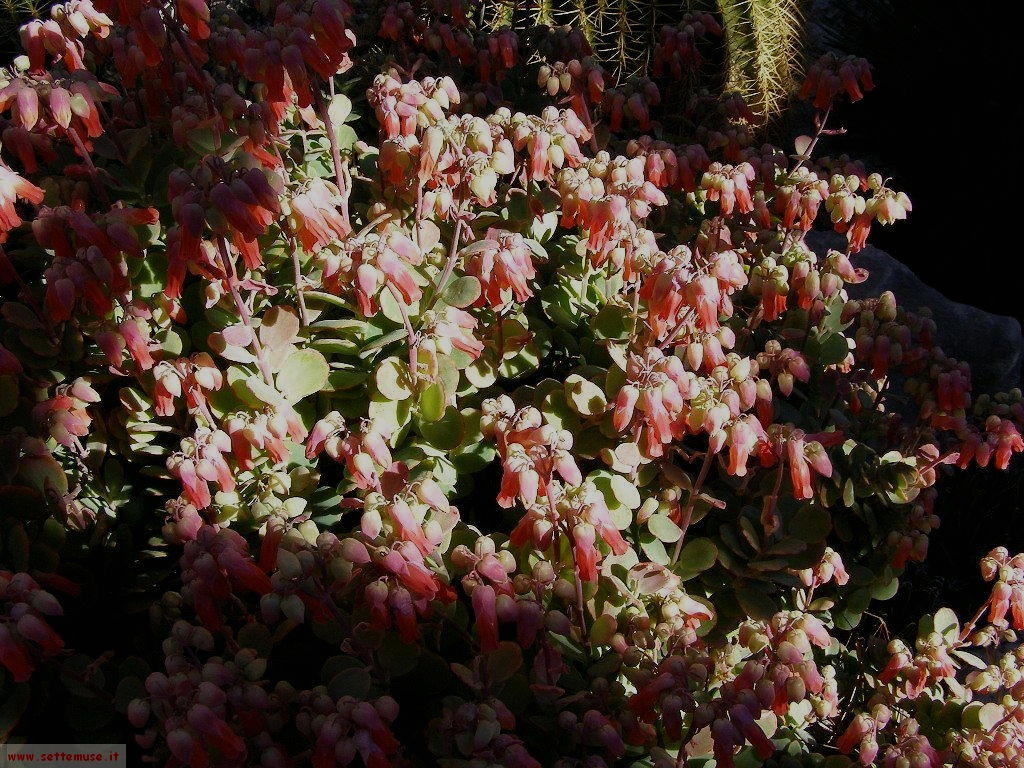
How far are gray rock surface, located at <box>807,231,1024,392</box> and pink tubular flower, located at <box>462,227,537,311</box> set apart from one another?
1867 mm

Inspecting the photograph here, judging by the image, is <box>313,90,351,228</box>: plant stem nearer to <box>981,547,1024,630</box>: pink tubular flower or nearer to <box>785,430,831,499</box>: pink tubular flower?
<box>785,430,831,499</box>: pink tubular flower

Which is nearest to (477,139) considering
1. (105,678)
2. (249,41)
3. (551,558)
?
(249,41)

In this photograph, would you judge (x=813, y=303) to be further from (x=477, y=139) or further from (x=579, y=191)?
(x=477, y=139)

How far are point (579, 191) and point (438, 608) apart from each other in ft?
2.34

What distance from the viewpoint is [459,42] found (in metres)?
2.04

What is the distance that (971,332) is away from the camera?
284 centimetres

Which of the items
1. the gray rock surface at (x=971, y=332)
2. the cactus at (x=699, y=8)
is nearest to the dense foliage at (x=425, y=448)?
the gray rock surface at (x=971, y=332)

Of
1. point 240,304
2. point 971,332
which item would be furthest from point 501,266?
point 971,332

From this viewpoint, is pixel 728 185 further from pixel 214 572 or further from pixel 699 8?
pixel 699 8

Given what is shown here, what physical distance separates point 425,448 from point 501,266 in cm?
36

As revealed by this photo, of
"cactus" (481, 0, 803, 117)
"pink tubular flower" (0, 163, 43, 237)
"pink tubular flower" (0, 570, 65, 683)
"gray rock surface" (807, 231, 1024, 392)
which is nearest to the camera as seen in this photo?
"pink tubular flower" (0, 570, 65, 683)

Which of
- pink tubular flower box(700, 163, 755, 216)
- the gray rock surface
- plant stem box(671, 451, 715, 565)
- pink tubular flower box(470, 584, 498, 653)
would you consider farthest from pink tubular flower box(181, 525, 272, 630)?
the gray rock surface

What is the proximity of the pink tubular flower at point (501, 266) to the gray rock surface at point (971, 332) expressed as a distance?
187cm

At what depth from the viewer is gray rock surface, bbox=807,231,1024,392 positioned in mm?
2824
